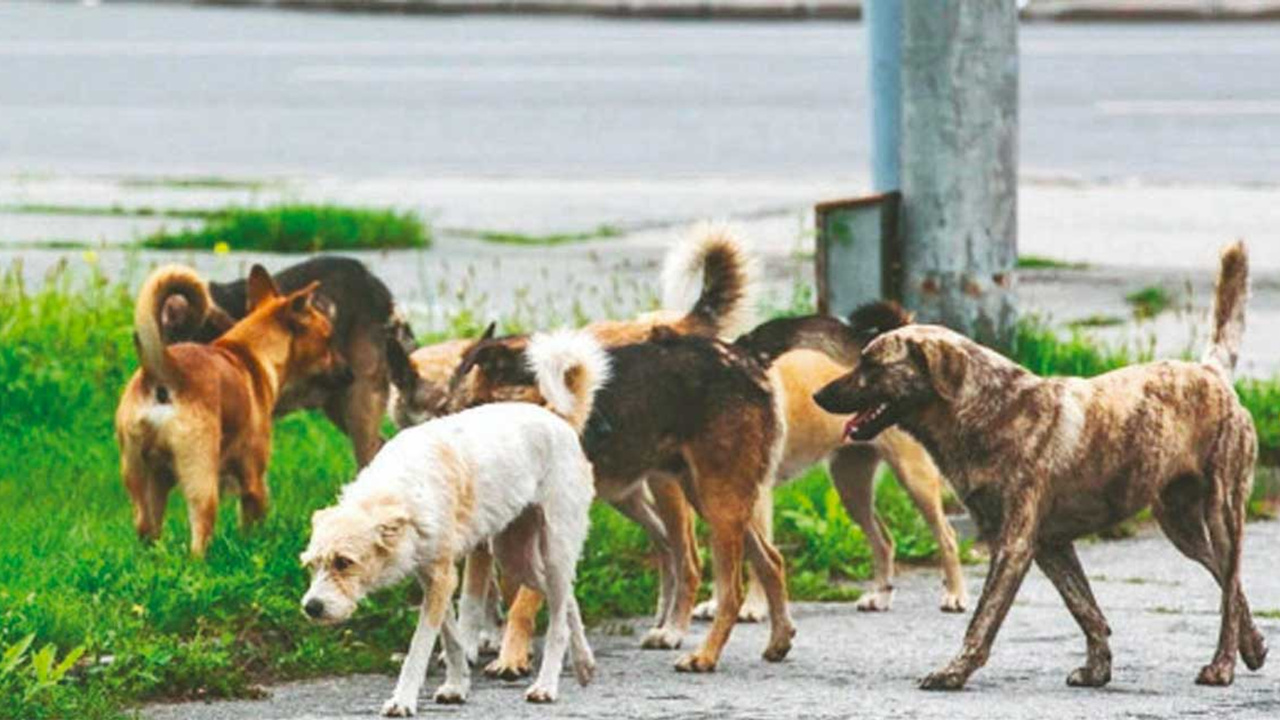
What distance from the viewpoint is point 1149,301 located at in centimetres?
1375

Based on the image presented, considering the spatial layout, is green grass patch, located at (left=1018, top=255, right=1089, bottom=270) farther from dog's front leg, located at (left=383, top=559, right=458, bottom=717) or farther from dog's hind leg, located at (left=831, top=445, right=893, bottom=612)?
dog's front leg, located at (left=383, top=559, right=458, bottom=717)

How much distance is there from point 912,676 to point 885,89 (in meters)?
4.39

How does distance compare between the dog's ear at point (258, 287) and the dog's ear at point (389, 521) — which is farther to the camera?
the dog's ear at point (258, 287)

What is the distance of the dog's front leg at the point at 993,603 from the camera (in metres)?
8.08

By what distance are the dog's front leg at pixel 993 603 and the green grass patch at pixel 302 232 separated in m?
6.89

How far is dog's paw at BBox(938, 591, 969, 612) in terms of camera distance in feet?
30.9

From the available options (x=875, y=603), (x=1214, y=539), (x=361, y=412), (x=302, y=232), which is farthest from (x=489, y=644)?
(x=302, y=232)

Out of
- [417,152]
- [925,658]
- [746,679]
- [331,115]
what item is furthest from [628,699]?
[331,115]

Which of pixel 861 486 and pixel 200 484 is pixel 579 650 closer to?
pixel 200 484

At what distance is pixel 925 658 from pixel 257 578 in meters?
1.75

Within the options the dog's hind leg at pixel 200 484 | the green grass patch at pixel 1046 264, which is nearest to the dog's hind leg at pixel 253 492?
the dog's hind leg at pixel 200 484

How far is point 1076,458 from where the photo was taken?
325 inches

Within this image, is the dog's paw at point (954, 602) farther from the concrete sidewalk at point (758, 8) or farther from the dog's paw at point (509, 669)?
the concrete sidewalk at point (758, 8)

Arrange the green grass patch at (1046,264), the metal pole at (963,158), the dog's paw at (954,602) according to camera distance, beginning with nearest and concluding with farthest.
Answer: the dog's paw at (954,602)
the metal pole at (963,158)
the green grass patch at (1046,264)
